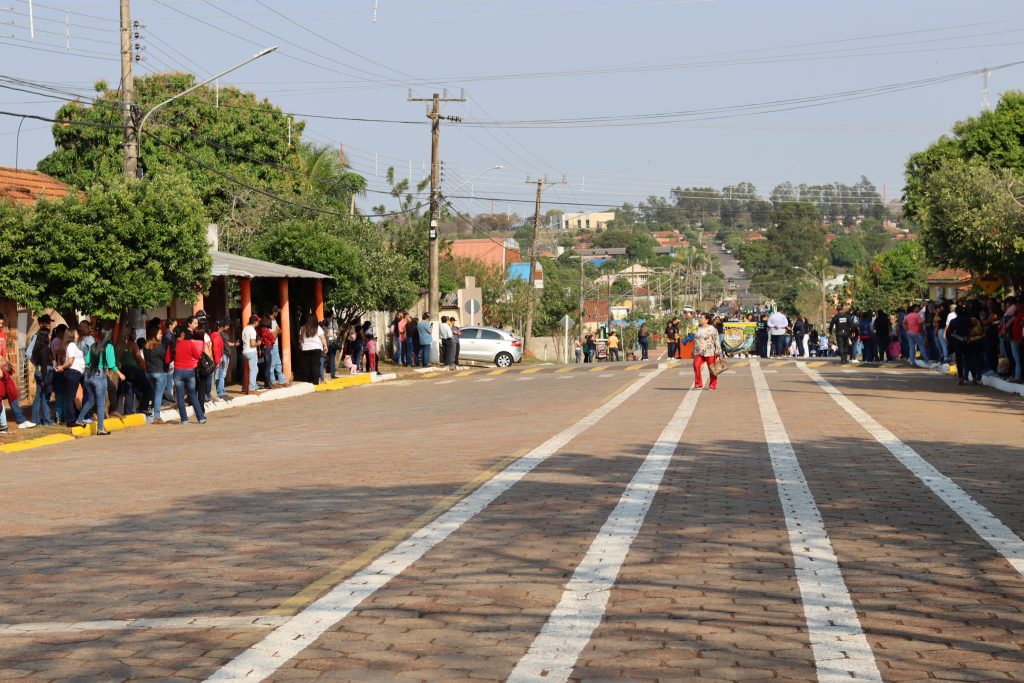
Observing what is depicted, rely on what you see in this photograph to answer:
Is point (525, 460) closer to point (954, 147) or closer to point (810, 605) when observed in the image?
point (810, 605)

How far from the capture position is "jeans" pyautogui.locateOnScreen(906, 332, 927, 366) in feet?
119

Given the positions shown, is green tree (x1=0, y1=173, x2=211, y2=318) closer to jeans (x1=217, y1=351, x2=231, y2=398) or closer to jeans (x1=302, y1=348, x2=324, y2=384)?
jeans (x1=217, y1=351, x2=231, y2=398)

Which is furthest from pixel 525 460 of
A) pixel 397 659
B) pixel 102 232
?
pixel 102 232

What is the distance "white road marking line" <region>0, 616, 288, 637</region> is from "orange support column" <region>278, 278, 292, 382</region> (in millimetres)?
24534

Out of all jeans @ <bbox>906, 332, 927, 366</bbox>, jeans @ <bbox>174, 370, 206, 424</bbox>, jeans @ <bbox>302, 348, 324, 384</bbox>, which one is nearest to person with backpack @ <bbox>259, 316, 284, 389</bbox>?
jeans @ <bbox>302, 348, 324, 384</bbox>

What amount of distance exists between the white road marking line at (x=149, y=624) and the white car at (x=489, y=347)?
41242 millimetres

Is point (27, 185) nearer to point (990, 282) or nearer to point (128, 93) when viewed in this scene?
point (128, 93)

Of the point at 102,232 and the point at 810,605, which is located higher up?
the point at 102,232

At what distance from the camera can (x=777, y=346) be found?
4719 centimetres

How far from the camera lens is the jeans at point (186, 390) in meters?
22.5

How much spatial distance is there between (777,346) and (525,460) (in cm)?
3327

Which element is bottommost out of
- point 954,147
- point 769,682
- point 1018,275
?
point 769,682

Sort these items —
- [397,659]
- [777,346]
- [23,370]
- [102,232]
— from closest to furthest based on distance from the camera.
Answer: [397,659], [102,232], [23,370], [777,346]

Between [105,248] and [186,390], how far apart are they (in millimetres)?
2736
